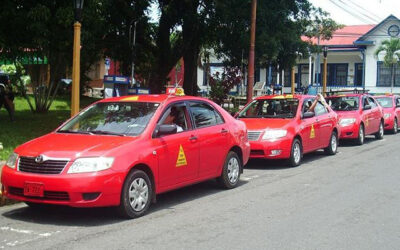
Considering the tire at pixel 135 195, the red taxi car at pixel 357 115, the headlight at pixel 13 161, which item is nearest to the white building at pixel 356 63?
the red taxi car at pixel 357 115

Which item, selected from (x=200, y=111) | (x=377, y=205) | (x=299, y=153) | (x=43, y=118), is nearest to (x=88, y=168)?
(x=200, y=111)

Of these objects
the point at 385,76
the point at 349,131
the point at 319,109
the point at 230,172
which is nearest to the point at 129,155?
the point at 230,172

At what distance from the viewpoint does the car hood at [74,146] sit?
636 centimetres

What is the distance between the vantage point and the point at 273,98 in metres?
12.7

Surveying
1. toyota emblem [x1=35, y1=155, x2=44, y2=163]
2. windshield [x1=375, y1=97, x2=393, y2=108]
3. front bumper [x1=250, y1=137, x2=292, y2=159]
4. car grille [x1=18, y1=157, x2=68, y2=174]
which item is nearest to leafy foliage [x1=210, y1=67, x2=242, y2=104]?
windshield [x1=375, y1=97, x2=393, y2=108]

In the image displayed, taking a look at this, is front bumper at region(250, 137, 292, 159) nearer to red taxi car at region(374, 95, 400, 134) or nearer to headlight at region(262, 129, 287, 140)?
headlight at region(262, 129, 287, 140)

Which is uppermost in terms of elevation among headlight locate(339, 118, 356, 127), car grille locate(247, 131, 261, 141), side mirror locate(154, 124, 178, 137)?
side mirror locate(154, 124, 178, 137)

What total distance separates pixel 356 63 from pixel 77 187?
4160cm

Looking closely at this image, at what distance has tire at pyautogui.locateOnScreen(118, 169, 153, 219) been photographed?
21.4ft

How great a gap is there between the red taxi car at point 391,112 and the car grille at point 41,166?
16.2m

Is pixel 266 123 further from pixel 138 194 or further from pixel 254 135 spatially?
pixel 138 194

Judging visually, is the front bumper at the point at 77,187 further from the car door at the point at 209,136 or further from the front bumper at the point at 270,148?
the front bumper at the point at 270,148

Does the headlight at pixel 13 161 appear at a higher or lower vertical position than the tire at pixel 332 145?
higher

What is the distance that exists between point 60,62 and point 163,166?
12.7 meters
